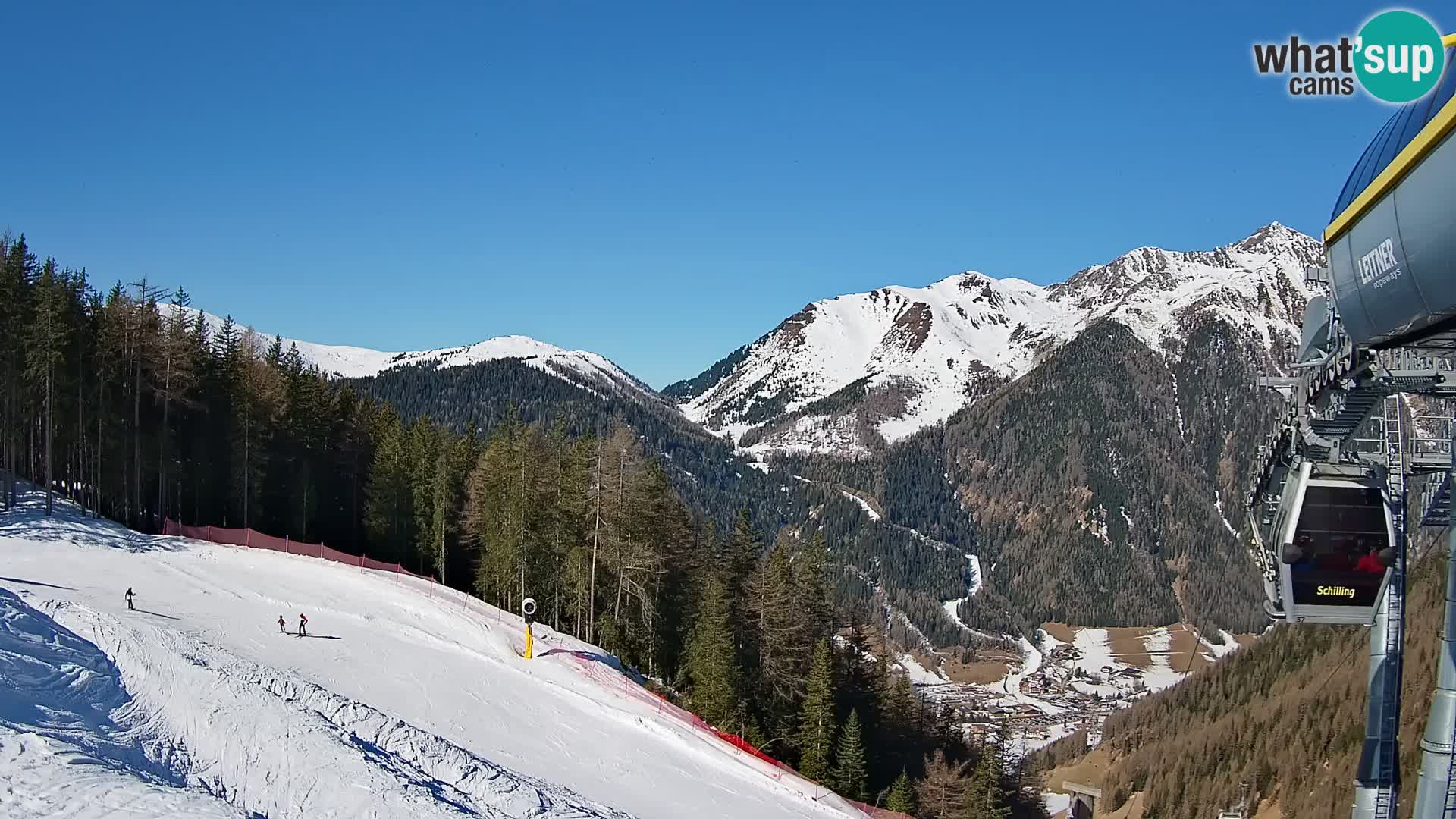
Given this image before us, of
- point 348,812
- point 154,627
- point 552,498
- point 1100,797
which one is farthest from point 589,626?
point 1100,797

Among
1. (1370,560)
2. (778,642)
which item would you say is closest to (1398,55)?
(1370,560)

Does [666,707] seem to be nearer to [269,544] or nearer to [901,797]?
[901,797]

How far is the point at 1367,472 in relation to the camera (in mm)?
13336

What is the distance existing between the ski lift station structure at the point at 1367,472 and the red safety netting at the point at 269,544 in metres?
36.5

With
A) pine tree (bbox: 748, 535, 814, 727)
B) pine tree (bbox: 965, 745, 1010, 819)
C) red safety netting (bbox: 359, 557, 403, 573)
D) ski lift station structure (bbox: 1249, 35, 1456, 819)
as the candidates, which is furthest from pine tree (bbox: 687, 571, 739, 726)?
ski lift station structure (bbox: 1249, 35, 1456, 819)

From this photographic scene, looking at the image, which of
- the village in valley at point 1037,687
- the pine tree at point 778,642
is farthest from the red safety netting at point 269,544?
the village in valley at point 1037,687

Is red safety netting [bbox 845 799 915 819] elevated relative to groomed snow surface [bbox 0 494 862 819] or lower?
lower

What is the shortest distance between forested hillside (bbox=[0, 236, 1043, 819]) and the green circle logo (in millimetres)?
30458

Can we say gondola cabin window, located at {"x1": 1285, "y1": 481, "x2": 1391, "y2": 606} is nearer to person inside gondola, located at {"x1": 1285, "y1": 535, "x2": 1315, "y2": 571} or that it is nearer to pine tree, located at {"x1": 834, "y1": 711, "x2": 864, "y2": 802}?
person inside gondola, located at {"x1": 1285, "y1": 535, "x2": 1315, "y2": 571}

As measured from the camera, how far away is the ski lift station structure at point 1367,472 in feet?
33.4

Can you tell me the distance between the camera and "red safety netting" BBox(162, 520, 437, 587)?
43.3 m

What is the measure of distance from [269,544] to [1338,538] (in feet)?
140

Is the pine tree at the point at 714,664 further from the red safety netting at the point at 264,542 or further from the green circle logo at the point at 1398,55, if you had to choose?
the green circle logo at the point at 1398,55

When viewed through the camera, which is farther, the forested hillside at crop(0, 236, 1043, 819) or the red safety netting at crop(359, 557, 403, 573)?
Result: the red safety netting at crop(359, 557, 403, 573)
